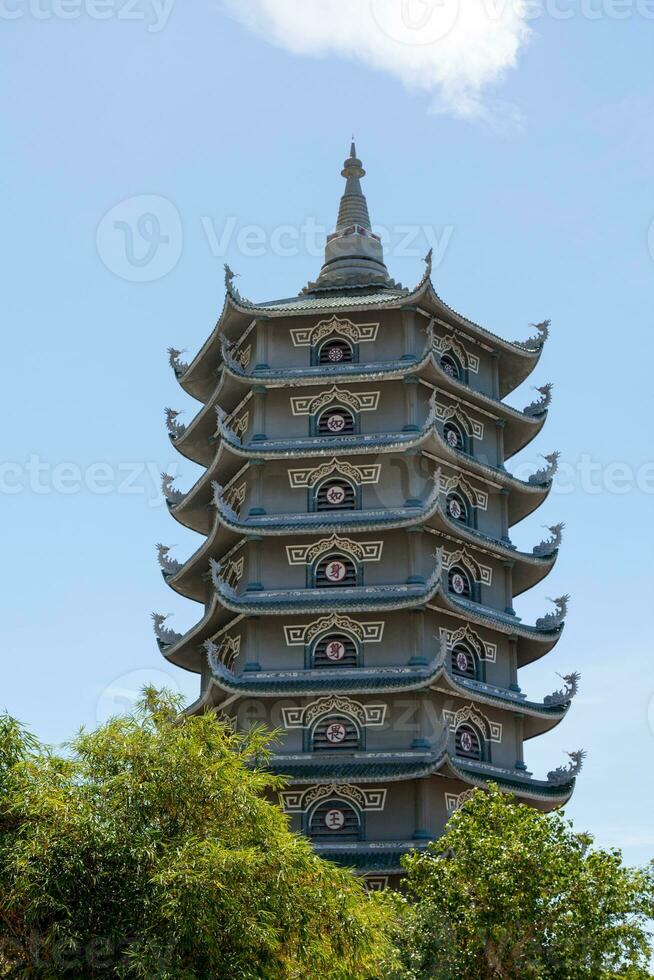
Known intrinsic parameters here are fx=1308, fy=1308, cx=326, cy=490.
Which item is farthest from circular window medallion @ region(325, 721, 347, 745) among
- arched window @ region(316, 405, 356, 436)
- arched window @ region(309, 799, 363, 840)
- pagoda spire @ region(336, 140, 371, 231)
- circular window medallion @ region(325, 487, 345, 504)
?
pagoda spire @ region(336, 140, 371, 231)

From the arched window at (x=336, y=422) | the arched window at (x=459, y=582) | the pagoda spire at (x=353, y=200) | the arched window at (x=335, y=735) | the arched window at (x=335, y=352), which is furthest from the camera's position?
the pagoda spire at (x=353, y=200)

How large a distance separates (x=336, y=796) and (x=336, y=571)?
4588 millimetres

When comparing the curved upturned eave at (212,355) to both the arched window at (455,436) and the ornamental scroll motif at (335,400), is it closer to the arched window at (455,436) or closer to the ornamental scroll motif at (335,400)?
the ornamental scroll motif at (335,400)

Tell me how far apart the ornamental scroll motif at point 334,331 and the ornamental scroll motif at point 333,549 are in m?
4.84

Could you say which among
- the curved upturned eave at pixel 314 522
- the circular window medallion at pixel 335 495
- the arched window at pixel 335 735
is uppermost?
the circular window medallion at pixel 335 495

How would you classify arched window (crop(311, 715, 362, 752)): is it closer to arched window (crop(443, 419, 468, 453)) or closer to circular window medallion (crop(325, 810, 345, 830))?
circular window medallion (crop(325, 810, 345, 830))

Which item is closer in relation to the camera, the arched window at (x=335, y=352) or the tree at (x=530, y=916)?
the tree at (x=530, y=916)

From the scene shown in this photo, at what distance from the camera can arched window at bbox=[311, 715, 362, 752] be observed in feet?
81.8

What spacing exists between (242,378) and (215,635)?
553cm

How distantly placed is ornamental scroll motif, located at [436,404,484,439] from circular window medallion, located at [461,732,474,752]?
21.8ft

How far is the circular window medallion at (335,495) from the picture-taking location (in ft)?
89.1

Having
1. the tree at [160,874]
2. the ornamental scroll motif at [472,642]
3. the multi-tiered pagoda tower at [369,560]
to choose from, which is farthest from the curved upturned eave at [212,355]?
the tree at [160,874]

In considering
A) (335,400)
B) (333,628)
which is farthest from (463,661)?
(335,400)

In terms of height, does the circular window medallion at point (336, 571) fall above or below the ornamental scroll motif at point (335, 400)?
below
